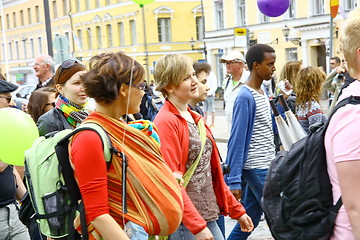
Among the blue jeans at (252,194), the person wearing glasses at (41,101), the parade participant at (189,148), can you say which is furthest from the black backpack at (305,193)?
the person wearing glasses at (41,101)

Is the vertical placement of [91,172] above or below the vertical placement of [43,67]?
below

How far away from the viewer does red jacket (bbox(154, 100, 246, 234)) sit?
367cm

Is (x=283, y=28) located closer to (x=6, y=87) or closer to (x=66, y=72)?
(x=6, y=87)

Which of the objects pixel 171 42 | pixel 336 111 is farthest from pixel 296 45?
pixel 336 111

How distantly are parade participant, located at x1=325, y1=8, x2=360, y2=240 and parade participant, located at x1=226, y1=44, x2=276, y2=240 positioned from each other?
104 inches

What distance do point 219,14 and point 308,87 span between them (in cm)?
3427

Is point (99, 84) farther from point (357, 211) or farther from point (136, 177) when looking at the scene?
point (357, 211)

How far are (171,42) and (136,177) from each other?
45811mm

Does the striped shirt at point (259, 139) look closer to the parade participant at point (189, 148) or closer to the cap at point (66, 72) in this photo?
the parade participant at point (189, 148)

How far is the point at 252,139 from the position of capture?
5.34 meters

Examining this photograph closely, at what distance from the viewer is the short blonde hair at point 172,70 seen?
4.14 meters

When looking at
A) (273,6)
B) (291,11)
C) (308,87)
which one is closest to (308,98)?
(308,87)

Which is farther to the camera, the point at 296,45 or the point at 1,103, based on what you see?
the point at 296,45

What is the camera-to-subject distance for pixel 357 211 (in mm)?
2344
